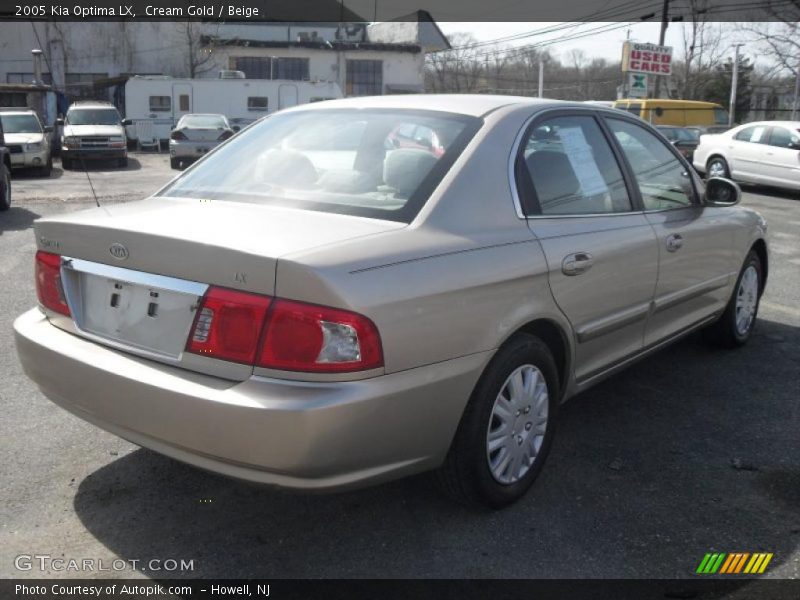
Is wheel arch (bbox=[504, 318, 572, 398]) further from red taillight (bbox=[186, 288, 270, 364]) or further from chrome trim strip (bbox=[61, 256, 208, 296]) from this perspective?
chrome trim strip (bbox=[61, 256, 208, 296])

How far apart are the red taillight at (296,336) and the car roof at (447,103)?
4.42 ft

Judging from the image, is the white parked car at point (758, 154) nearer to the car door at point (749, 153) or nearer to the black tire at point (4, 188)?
the car door at point (749, 153)

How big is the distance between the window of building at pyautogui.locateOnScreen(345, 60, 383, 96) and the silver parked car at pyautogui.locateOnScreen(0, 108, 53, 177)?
2635 centimetres

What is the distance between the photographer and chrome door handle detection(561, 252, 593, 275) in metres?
3.27

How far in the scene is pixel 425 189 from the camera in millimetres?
2951

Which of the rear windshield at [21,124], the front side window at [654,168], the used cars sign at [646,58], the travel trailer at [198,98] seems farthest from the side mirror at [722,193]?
A: the travel trailer at [198,98]

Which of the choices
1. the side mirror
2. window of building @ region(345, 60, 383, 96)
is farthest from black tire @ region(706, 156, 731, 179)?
window of building @ region(345, 60, 383, 96)

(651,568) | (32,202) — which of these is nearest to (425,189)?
(651,568)

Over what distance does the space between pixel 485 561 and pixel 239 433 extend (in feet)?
3.41

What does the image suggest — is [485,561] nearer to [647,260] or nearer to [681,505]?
[681,505]

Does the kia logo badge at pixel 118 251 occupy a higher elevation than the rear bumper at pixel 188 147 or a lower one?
higher

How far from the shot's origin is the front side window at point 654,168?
409 cm

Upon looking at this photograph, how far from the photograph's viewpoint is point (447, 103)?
3525 millimetres

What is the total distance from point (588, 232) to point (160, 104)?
98.9 ft
